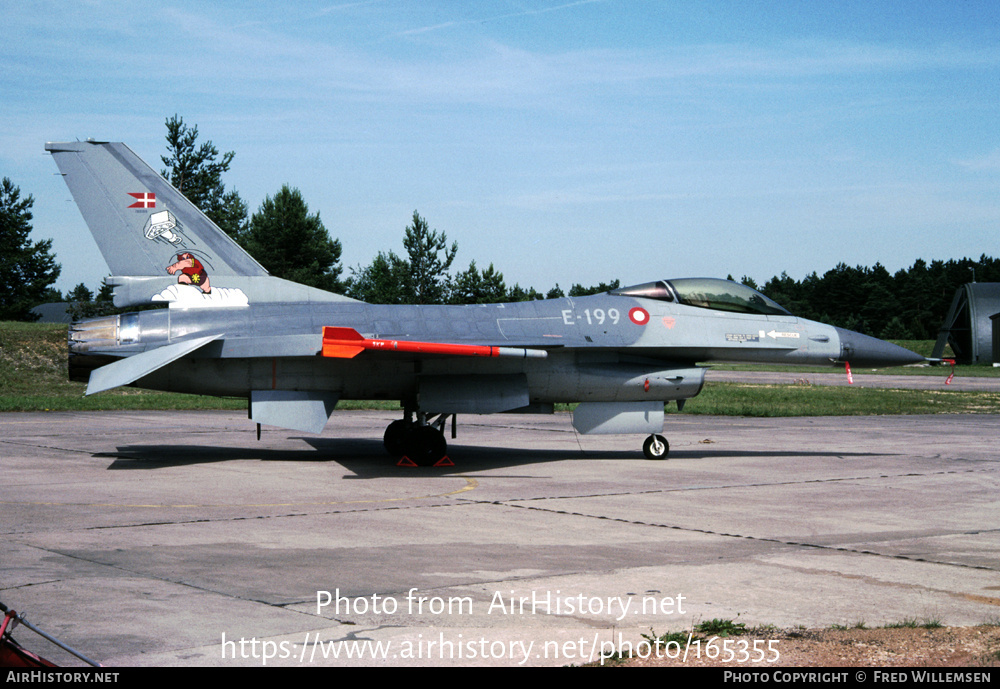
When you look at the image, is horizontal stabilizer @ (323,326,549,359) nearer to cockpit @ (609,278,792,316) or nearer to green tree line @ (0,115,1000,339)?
cockpit @ (609,278,792,316)

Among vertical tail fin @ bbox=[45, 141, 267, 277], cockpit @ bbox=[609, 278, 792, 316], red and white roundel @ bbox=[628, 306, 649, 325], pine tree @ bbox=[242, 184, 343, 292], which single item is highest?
pine tree @ bbox=[242, 184, 343, 292]

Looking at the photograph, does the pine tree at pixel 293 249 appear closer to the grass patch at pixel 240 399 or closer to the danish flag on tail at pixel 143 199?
the grass patch at pixel 240 399

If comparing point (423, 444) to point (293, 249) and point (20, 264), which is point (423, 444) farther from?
point (20, 264)

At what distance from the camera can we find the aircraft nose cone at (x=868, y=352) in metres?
16.2

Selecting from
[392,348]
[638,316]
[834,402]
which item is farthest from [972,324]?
[392,348]

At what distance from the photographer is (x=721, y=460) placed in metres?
16.3

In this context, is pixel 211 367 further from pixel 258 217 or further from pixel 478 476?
pixel 258 217

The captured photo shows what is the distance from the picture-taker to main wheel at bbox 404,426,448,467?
1515cm

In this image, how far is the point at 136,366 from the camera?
13336 millimetres

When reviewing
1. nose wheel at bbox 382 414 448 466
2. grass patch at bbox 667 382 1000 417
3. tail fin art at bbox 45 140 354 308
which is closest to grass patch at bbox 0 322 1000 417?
grass patch at bbox 667 382 1000 417

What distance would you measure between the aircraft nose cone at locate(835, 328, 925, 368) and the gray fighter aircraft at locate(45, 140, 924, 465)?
3cm

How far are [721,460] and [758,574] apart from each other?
912cm

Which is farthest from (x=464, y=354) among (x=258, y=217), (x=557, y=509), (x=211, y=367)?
(x=258, y=217)

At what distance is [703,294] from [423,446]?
5.74 metres
